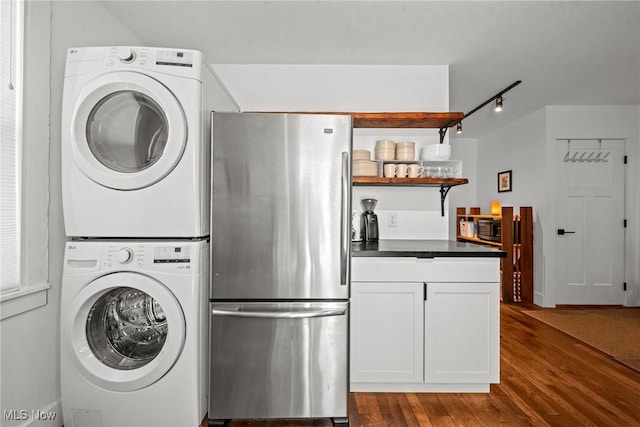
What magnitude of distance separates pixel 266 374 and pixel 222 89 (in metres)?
1.73

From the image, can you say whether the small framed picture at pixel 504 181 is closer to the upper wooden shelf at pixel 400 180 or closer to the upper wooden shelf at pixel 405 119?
the upper wooden shelf at pixel 405 119

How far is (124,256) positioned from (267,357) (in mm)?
890

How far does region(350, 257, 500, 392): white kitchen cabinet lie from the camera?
2.29m

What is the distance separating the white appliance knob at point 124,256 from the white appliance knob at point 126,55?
93 centimetres

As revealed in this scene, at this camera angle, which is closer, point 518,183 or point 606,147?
point 606,147

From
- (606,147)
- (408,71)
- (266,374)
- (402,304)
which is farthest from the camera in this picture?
(606,147)

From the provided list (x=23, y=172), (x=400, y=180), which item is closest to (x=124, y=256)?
(x=23, y=172)

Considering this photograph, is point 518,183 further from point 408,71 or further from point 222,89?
point 222,89

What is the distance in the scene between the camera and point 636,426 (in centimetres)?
200

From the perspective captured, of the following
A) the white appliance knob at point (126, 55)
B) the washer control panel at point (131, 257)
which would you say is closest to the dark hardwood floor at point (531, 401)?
the washer control panel at point (131, 257)

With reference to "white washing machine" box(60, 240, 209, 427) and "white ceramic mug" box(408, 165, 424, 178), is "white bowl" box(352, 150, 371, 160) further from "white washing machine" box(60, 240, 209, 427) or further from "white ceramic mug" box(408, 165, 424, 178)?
"white washing machine" box(60, 240, 209, 427)

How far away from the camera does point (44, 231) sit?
73.9 inches

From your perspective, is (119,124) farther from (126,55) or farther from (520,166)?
(520,166)

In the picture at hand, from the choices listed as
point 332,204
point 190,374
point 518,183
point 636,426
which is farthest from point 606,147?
point 190,374
